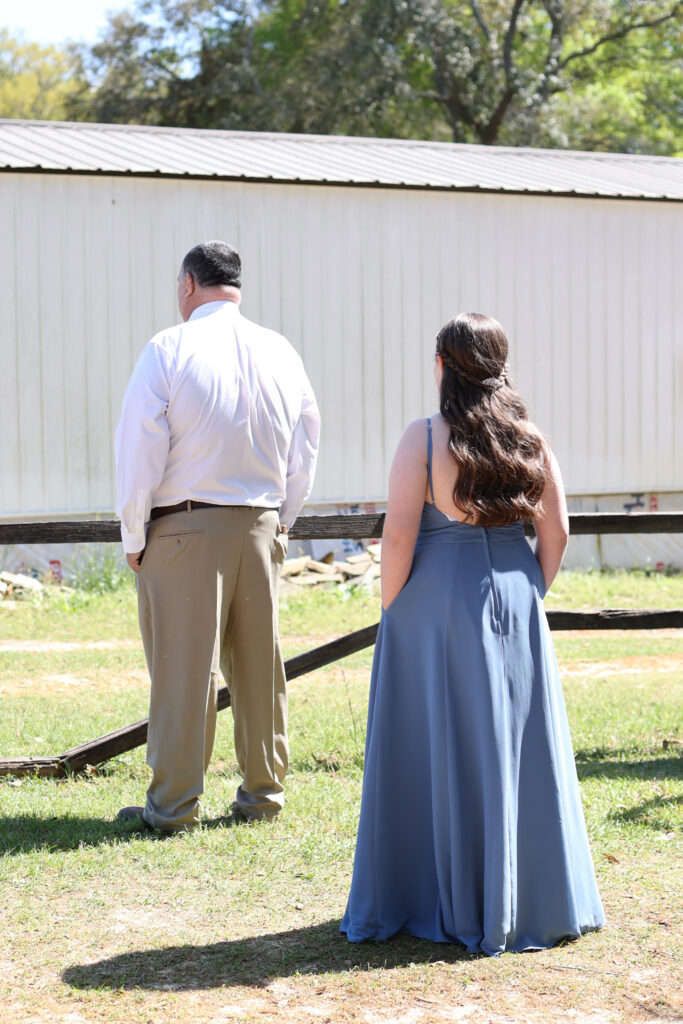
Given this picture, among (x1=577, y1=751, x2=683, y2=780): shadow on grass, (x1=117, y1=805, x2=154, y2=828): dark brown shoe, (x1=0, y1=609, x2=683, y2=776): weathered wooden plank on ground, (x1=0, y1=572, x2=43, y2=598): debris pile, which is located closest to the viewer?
(x1=117, y1=805, x2=154, y2=828): dark brown shoe

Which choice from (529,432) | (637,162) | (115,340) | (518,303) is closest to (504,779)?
(529,432)

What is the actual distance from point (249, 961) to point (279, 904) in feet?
1.53

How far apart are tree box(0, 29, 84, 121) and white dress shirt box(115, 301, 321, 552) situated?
26229 millimetres

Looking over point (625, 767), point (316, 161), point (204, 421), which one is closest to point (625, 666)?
point (625, 767)

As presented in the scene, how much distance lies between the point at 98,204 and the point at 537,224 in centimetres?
465

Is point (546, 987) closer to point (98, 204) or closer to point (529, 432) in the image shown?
point (529, 432)

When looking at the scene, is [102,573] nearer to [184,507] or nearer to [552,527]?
[184,507]

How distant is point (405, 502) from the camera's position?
10.6ft

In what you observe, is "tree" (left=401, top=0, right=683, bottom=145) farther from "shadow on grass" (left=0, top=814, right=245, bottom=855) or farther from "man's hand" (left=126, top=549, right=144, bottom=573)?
"shadow on grass" (left=0, top=814, right=245, bottom=855)

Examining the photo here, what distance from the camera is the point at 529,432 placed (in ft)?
10.7

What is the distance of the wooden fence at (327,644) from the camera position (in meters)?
4.90

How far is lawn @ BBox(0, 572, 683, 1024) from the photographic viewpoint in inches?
114

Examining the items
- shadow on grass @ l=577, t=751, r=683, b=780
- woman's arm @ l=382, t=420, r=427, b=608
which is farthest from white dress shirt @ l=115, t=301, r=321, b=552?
shadow on grass @ l=577, t=751, r=683, b=780

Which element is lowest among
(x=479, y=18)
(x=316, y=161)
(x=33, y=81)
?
(x=316, y=161)
